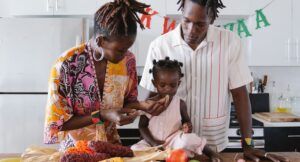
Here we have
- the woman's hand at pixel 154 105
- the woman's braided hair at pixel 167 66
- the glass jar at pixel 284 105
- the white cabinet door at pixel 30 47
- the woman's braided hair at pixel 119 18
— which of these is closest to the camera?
the woman's braided hair at pixel 119 18

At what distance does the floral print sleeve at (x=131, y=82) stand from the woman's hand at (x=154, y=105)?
0.06m

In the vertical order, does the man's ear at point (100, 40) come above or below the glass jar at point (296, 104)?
above

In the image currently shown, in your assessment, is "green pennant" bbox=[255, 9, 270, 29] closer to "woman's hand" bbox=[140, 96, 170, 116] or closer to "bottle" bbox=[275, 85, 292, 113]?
"bottle" bbox=[275, 85, 292, 113]

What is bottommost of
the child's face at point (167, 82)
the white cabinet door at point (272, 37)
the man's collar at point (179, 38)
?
the child's face at point (167, 82)

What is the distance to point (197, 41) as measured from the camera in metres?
1.19

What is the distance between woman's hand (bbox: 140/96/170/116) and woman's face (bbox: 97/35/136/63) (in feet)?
0.60

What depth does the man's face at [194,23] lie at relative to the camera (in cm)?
108

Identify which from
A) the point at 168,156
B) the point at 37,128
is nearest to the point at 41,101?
the point at 37,128

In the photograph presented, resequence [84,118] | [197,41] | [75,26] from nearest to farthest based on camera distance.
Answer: [84,118] → [197,41] → [75,26]

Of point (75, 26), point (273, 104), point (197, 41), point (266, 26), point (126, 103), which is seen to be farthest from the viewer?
point (273, 104)

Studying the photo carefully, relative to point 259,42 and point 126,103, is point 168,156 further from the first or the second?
point 259,42

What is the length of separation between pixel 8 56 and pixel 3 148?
0.68 metres

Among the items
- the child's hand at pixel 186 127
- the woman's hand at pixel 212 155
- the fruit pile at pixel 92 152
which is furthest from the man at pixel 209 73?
the fruit pile at pixel 92 152

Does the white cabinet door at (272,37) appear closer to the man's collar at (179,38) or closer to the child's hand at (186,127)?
the man's collar at (179,38)
